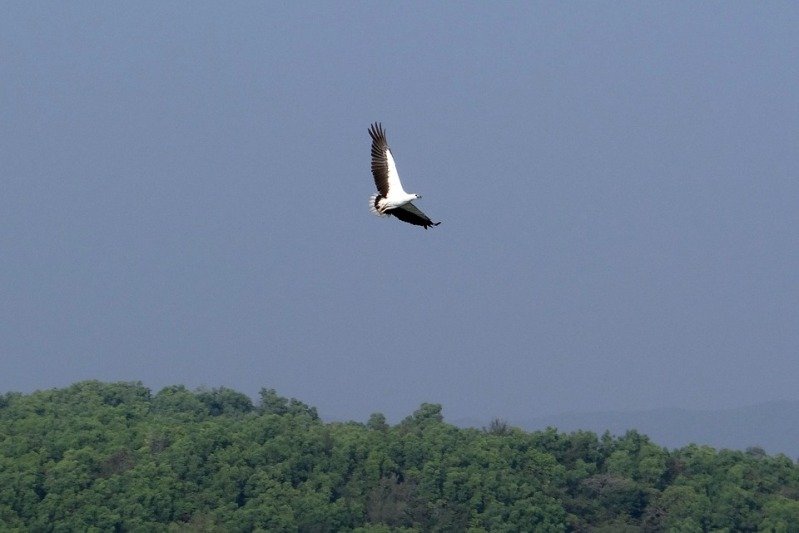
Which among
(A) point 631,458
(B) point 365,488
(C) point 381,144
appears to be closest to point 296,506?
(B) point 365,488

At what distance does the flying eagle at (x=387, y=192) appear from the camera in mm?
23203

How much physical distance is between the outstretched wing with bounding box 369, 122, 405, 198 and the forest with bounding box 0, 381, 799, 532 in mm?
23659

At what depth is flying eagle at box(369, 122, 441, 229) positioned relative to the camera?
23.2 metres

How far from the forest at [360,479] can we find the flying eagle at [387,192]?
23587 mm

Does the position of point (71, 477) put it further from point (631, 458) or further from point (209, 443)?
point (631, 458)

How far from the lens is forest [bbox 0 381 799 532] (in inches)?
1815

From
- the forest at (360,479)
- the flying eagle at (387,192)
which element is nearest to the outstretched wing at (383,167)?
the flying eagle at (387,192)

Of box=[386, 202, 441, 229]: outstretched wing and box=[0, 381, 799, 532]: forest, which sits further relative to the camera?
box=[0, 381, 799, 532]: forest

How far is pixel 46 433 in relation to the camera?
5038 centimetres

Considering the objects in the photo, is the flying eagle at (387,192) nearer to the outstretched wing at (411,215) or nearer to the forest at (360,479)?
the outstretched wing at (411,215)

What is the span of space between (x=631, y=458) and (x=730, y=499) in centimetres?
364

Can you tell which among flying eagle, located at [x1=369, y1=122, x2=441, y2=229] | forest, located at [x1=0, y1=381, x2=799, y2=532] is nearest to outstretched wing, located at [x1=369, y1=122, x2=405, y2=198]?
flying eagle, located at [x1=369, y1=122, x2=441, y2=229]

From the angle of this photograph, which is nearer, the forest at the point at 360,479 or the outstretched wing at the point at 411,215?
the outstretched wing at the point at 411,215

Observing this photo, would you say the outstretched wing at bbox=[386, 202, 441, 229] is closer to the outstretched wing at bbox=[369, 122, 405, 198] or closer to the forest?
the outstretched wing at bbox=[369, 122, 405, 198]
